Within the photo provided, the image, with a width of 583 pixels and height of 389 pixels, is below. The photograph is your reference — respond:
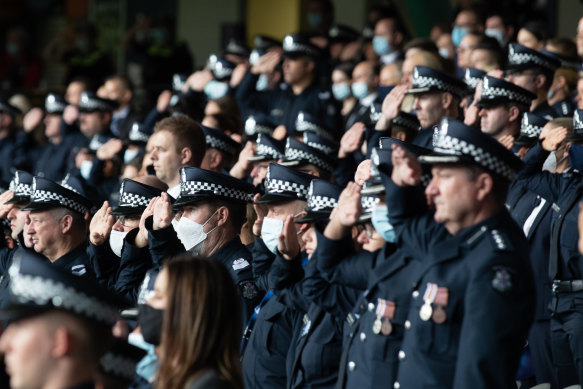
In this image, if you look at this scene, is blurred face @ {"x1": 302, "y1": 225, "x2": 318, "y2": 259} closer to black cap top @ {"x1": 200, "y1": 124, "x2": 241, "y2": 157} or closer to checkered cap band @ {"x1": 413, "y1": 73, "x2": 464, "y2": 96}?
checkered cap band @ {"x1": 413, "y1": 73, "x2": 464, "y2": 96}

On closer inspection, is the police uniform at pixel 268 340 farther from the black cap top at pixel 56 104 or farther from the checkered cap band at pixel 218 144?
the black cap top at pixel 56 104

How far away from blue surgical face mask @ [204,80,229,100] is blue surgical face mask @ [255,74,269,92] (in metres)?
0.35

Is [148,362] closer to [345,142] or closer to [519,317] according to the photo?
[519,317]

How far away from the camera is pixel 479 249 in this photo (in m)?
4.38

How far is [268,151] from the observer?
7.87 meters

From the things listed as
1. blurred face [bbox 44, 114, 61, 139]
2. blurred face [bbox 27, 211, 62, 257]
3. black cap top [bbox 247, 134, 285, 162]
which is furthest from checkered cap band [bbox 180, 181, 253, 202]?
blurred face [bbox 44, 114, 61, 139]

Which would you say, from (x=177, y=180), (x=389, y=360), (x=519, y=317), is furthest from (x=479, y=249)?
(x=177, y=180)

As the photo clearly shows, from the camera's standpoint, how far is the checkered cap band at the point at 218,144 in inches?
318

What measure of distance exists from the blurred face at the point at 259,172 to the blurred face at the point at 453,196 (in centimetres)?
325

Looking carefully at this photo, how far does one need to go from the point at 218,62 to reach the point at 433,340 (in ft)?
26.0

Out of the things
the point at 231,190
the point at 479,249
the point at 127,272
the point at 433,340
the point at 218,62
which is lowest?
the point at 218,62

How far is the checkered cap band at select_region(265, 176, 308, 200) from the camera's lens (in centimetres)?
618

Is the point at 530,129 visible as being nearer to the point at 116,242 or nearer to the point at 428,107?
the point at 428,107

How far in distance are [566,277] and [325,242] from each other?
1.88 m
